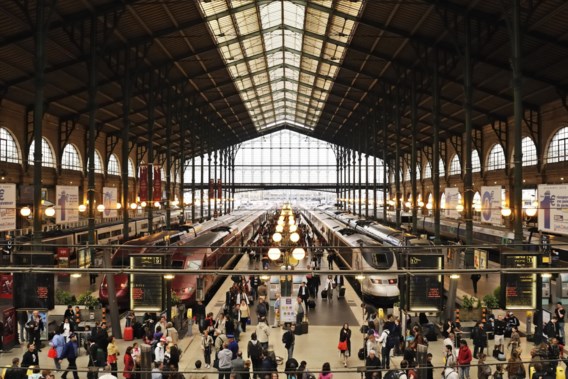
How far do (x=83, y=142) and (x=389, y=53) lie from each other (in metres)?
24.9

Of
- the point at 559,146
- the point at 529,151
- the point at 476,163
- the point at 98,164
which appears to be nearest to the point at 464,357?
the point at 559,146

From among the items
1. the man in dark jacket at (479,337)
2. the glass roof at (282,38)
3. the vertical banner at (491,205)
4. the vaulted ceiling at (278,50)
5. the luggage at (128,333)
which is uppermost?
the glass roof at (282,38)

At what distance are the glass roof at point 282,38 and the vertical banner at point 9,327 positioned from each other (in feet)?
47.2

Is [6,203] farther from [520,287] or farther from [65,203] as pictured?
[520,287]

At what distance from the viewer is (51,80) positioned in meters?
26.1

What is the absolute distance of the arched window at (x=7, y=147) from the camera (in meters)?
27.4

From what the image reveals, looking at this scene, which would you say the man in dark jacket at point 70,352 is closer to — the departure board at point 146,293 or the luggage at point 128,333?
the departure board at point 146,293

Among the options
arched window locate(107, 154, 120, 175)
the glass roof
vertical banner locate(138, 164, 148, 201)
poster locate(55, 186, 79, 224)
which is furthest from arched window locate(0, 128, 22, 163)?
arched window locate(107, 154, 120, 175)

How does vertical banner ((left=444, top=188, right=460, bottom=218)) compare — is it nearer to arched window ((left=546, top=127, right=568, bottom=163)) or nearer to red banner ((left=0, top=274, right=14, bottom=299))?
arched window ((left=546, top=127, right=568, bottom=163))

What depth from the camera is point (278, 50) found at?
33.7m

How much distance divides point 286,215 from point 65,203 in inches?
717

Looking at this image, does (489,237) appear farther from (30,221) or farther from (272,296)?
(30,221)

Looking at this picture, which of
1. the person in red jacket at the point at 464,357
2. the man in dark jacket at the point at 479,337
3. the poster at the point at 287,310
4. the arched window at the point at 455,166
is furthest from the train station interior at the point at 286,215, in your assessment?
the arched window at the point at 455,166

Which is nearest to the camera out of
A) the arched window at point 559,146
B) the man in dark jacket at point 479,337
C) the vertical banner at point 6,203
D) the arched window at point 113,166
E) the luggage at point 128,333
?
the man in dark jacket at point 479,337
